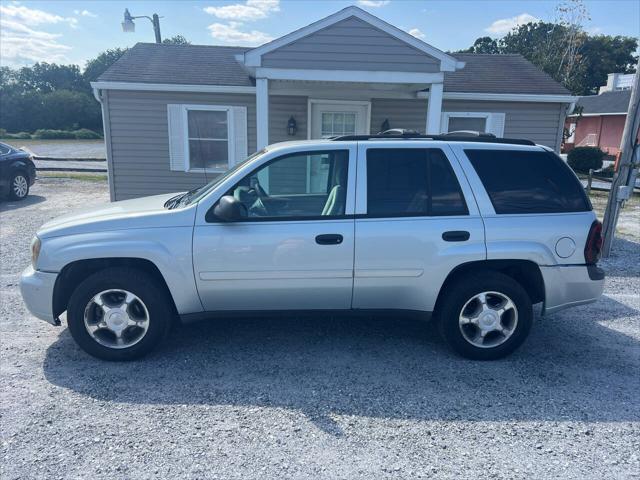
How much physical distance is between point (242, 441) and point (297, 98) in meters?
8.55

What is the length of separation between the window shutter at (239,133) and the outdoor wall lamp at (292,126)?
0.94m

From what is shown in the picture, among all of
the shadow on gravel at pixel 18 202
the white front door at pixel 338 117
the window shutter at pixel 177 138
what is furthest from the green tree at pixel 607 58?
the shadow on gravel at pixel 18 202

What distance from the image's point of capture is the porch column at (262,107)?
27.2 ft

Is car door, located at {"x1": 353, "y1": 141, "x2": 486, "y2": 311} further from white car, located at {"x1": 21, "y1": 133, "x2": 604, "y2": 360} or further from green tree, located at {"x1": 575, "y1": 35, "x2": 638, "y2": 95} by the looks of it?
green tree, located at {"x1": 575, "y1": 35, "x2": 638, "y2": 95}

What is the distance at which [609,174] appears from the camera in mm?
22844

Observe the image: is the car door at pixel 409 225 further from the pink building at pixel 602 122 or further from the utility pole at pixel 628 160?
the pink building at pixel 602 122

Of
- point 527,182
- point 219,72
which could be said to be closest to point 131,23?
point 219,72

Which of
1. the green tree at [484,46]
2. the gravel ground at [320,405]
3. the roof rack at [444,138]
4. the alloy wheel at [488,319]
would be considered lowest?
the gravel ground at [320,405]

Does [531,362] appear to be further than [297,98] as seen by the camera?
No

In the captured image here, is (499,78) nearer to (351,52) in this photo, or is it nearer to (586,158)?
(351,52)

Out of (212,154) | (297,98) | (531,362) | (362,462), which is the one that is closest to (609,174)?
(297,98)

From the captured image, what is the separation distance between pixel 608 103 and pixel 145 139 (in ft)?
104

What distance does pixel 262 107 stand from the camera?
841cm

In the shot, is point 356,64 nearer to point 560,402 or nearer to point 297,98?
point 297,98
